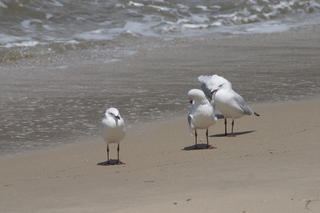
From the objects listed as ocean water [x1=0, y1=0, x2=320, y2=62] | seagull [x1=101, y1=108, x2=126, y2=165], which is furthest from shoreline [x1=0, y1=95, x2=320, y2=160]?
ocean water [x1=0, y1=0, x2=320, y2=62]

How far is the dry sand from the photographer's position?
3.73 m

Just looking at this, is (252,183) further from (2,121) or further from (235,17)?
(235,17)

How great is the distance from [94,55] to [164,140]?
650cm

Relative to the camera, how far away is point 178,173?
4594 millimetres

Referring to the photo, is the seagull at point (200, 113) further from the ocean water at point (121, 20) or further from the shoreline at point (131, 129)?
the ocean water at point (121, 20)

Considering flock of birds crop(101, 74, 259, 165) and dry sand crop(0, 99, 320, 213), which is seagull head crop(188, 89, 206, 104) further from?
dry sand crop(0, 99, 320, 213)

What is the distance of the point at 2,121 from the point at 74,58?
17.2ft

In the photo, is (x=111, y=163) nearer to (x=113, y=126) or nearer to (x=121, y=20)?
(x=113, y=126)

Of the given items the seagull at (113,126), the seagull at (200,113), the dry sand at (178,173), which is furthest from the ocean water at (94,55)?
the seagull at (200,113)

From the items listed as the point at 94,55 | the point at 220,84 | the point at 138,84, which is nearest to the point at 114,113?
the point at 220,84

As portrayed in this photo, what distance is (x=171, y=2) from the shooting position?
797 inches

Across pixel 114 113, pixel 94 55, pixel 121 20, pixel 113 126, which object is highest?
pixel 121 20

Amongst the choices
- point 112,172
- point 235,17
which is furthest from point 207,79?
point 235,17

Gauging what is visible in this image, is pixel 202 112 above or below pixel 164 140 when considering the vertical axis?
above
